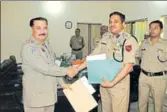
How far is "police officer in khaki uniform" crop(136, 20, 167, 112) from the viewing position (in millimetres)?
3379

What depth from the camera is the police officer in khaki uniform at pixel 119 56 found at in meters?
2.36

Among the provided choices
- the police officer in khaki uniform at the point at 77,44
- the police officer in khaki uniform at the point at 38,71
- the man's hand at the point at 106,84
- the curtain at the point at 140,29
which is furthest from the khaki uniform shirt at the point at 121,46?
the police officer in khaki uniform at the point at 77,44

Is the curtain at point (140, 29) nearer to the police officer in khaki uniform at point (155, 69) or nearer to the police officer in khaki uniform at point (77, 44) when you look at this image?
the police officer in khaki uniform at point (77, 44)

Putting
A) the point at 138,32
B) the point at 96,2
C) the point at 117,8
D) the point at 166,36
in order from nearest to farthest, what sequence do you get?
the point at 166,36 → the point at 138,32 → the point at 117,8 → the point at 96,2

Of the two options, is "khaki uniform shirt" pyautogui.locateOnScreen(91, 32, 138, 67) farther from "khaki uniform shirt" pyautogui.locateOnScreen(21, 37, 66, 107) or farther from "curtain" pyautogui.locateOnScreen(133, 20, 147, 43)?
"curtain" pyautogui.locateOnScreen(133, 20, 147, 43)

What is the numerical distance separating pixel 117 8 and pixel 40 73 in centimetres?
745

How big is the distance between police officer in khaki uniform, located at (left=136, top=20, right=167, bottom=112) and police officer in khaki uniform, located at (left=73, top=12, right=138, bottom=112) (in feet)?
3.36

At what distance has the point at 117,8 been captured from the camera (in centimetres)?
933

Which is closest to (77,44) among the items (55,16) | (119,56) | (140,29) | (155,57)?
(55,16)

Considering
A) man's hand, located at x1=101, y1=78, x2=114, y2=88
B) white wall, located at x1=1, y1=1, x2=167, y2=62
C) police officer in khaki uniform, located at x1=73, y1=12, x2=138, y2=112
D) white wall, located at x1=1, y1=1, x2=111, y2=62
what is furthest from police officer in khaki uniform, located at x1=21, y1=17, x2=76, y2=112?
white wall, located at x1=1, y1=1, x2=111, y2=62

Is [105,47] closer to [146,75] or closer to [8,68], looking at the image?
[146,75]

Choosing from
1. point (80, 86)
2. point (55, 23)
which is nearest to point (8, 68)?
point (80, 86)

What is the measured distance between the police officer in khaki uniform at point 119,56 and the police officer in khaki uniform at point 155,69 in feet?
3.36

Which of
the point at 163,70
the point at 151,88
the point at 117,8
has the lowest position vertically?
the point at 151,88
